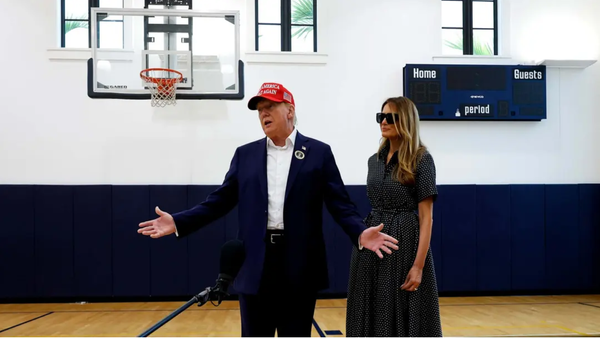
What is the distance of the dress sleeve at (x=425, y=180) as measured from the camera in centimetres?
241

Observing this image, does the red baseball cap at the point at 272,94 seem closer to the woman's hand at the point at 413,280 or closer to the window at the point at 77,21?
the woman's hand at the point at 413,280

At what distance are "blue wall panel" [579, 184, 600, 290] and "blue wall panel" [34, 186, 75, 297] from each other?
6.76 meters

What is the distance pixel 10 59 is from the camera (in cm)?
576

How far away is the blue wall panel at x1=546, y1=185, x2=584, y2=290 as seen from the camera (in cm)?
606

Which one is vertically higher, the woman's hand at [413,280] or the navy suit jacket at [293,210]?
the navy suit jacket at [293,210]

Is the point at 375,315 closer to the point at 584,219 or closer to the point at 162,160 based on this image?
the point at 162,160

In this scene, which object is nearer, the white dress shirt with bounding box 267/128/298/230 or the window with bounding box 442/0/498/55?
the white dress shirt with bounding box 267/128/298/230

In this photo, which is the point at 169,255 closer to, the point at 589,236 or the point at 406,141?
the point at 406,141

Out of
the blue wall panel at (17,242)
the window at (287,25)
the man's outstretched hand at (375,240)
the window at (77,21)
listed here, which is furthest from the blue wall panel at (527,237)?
the blue wall panel at (17,242)

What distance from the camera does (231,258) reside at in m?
1.50

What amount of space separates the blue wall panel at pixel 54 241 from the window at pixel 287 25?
3.29 meters

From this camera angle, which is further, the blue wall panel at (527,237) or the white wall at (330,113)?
the blue wall panel at (527,237)

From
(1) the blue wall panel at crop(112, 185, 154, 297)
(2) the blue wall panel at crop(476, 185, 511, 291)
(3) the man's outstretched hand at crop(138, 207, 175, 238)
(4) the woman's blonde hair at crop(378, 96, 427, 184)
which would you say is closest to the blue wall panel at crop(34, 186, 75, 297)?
(1) the blue wall panel at crop(112, 185, 154, 297)

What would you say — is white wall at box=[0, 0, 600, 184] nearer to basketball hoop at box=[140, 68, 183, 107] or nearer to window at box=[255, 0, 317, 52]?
window at box=[255, 0, 317, 52]
